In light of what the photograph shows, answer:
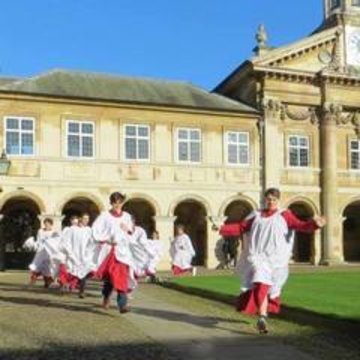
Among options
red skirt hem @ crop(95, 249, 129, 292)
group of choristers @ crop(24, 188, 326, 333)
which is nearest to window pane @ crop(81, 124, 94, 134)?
group of choristers @ crop(24, 188, 326, 333)

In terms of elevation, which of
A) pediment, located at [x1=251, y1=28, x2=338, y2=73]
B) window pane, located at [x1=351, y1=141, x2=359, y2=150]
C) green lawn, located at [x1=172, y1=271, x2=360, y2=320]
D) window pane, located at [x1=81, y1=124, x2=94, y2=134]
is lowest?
green lawn, located at [x1=172, y1=271, x2=360, y2=320]

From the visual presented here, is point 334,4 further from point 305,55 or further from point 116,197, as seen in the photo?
point 116,197

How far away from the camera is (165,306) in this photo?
595 inches

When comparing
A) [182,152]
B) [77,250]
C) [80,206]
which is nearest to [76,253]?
[77,250]

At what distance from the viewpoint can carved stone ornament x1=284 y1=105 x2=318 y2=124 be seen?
41156 mm

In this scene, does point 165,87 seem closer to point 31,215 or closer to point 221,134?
point 221,134

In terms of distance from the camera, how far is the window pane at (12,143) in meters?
35.9

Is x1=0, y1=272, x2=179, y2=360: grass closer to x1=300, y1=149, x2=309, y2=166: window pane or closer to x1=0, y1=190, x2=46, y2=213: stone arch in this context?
x1=0, y1=190, x2=46, y2=213: stone arch

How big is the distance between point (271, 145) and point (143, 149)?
6.41m

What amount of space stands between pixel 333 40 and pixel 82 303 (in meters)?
30.8

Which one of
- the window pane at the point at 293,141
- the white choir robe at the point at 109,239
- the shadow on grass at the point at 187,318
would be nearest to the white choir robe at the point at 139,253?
the white choir robe at the point at 109,239

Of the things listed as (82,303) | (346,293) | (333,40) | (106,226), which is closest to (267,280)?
(106,226)

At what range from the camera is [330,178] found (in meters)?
41.4

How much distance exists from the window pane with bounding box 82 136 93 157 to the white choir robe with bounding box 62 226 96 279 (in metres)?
17.5
